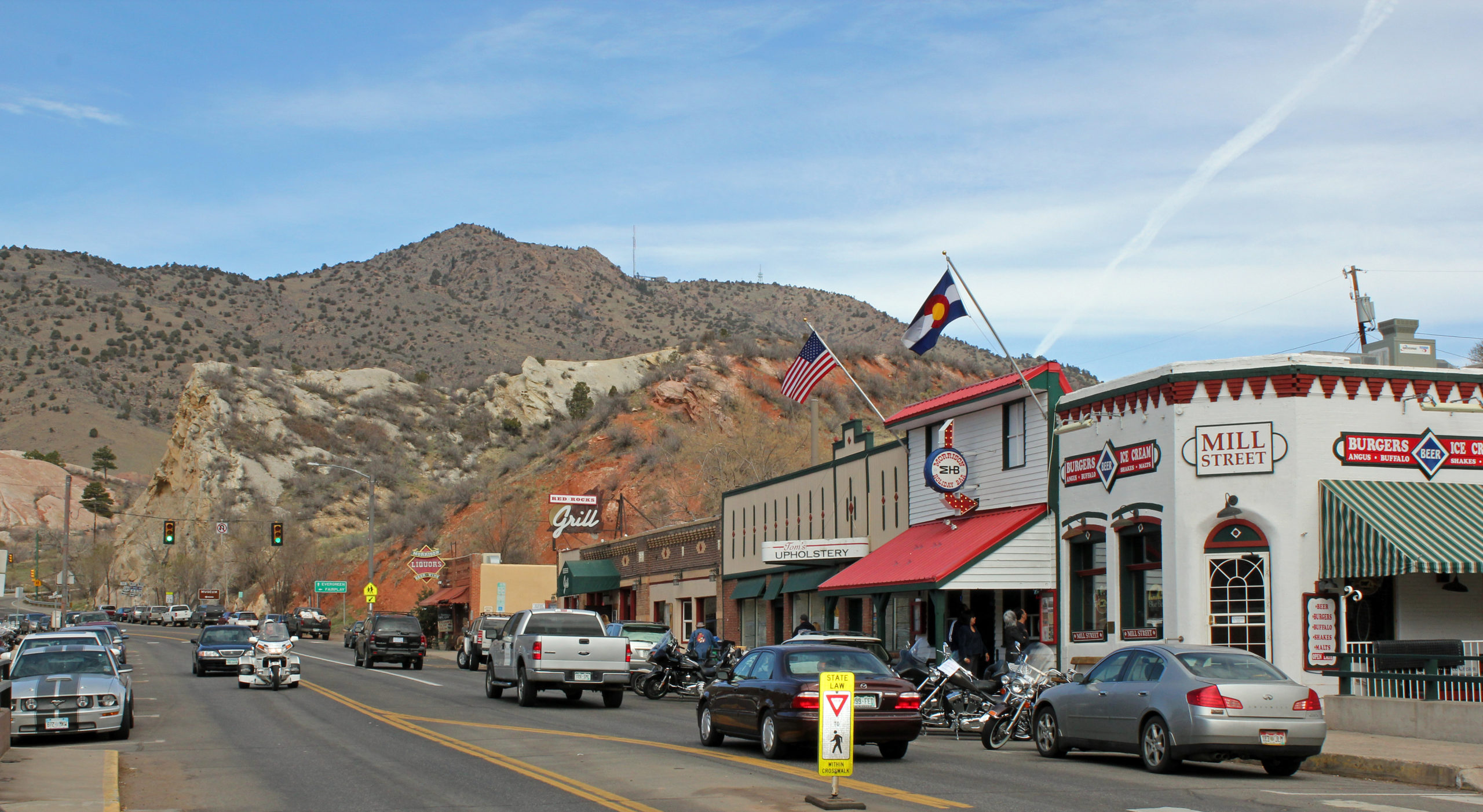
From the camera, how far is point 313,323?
419ft

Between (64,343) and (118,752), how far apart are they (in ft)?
410

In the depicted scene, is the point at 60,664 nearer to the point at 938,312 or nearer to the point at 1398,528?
the point at 938,312

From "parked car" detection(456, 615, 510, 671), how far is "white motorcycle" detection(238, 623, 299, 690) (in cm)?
840

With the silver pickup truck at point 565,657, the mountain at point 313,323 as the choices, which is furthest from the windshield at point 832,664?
the mountain at point 313,323

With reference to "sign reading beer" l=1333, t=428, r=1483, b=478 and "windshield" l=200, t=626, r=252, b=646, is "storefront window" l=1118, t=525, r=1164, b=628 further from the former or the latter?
"windshield" l=200, t=626, r=252, b=646

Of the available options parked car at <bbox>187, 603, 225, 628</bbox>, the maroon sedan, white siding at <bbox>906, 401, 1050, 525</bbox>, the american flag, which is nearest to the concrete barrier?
the maroon sedan

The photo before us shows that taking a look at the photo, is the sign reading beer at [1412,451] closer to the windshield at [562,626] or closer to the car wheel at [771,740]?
the car wheel at [771,740]

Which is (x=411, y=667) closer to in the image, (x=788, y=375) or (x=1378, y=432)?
(x=788, y=375)

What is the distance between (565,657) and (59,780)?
41.7 ft

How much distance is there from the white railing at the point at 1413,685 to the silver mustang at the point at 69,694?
1825 centimetres

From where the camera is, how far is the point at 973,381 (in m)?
89.9

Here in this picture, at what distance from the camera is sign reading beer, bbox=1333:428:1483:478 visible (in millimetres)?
21938

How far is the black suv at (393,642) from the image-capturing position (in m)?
42.6

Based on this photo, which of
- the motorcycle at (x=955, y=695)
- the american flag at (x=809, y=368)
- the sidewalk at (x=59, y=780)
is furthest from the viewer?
the american flag at (x=809, y=368)
